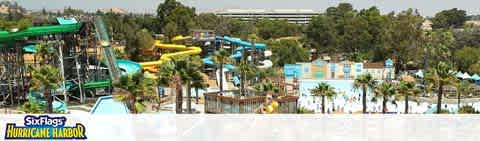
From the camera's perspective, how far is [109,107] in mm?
16062

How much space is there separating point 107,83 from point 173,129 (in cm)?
1238

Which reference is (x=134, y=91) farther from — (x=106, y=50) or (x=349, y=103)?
(x=349, y=103)

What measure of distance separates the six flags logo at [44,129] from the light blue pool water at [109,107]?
5904mm

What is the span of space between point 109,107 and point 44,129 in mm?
6782

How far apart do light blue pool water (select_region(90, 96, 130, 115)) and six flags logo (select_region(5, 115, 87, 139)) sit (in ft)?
19.4

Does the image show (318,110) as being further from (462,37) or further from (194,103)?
(462,37)

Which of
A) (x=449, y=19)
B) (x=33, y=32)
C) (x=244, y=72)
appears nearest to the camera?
(x=33, y=32)

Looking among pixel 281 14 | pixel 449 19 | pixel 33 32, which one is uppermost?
pixel 281 14

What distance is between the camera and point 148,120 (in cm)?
1167

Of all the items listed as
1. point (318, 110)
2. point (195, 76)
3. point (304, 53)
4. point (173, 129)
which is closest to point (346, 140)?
point (173, 129)

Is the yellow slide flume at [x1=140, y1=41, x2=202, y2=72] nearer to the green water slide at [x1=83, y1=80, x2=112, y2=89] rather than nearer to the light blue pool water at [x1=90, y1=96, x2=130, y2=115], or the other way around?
the green water slide at [x1=83, y1=80, x2=112, y2=89]

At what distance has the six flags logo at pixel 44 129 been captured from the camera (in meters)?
9.22

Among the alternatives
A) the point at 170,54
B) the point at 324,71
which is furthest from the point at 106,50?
the point at 324,71

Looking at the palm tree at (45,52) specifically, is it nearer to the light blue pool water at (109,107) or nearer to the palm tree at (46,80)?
the palm tree at (46,80)
